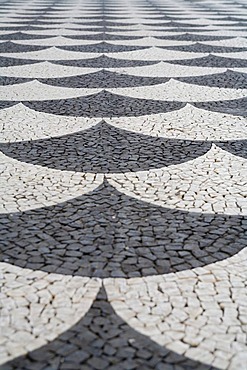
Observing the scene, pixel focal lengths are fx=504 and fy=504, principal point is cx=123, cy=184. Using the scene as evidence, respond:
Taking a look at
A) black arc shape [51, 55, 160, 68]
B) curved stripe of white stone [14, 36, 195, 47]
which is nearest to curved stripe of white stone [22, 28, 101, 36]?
curved stripe of white stone [14, 36, 195, 47]

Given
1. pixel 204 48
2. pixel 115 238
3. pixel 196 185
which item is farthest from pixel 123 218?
pixel 204 48

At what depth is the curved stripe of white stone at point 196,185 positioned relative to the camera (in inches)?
55.4

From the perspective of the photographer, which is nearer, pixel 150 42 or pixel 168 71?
pixel 168 71

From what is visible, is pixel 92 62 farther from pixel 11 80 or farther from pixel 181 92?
pixel 181 92

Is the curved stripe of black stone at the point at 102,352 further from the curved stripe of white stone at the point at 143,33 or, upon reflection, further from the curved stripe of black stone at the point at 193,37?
the curved stripe of white stone at the point at 143,33

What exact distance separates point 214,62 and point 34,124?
1673mm

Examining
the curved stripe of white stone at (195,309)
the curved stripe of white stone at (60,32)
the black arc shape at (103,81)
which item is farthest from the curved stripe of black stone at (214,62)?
the curved stripe of white stone at (195,309)

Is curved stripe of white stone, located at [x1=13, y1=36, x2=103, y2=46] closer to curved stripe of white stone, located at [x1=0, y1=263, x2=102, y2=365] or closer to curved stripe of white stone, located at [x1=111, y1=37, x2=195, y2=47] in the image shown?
curved stripe of white stone, located at [x1=111, y1=37, x2=195, y2=47]

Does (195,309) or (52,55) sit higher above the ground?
(52,55)

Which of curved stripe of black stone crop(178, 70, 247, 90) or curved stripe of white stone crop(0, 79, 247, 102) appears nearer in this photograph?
curved stripe of white stone crop(0, 79, 247, 102)

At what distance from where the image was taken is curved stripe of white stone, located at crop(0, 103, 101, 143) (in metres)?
1.96

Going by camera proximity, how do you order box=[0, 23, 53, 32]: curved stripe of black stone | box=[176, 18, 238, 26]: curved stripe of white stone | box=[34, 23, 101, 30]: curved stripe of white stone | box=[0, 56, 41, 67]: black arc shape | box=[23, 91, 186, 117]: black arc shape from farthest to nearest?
box=[176, 18, 238, 26]: curved stripe of white stone → box=[34, 23, 101, 30]: curved stripe of white stone → box=[0, 23, 53, 32]: curved stripe of black stone → box=[0, 56, 41, 67]: black arc shape → box=[23, 91, 186, 117]: black arc shape

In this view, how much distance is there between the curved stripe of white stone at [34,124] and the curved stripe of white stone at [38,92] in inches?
8.3

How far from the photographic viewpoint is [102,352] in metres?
0.87
